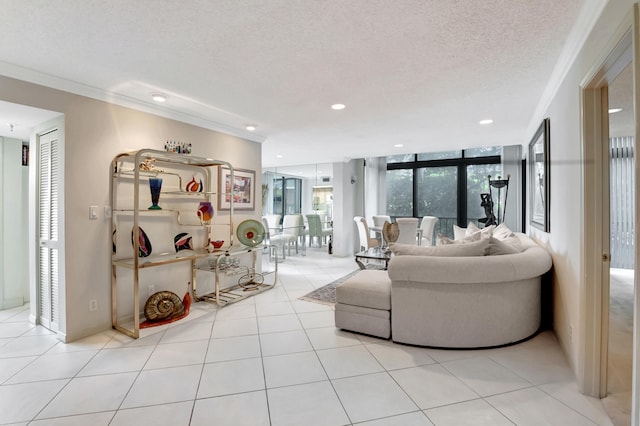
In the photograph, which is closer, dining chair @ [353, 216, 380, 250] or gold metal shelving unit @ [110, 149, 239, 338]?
gold metal shelving unit @ [110, 149, 239, 338]

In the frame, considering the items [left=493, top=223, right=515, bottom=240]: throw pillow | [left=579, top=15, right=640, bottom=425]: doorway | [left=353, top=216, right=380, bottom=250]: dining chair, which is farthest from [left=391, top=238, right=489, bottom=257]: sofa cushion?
[left=353, top=216, right=380, bottom=250]: dining chair

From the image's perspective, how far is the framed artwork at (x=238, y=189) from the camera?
409 cm

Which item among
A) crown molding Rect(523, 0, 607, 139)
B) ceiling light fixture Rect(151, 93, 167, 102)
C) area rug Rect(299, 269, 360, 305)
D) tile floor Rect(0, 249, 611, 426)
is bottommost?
tile floor Rect(0, 249, 611, 426)

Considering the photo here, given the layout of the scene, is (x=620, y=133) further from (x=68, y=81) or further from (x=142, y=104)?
(x=68, y=81)

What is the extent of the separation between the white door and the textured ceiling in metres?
0.67

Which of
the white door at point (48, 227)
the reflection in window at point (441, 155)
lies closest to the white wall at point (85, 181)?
the white door at point (48, 227)

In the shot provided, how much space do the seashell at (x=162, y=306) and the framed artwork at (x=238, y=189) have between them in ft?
4.37

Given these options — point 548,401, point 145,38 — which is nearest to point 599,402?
point 548,401

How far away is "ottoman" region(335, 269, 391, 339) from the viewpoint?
8.64 ft

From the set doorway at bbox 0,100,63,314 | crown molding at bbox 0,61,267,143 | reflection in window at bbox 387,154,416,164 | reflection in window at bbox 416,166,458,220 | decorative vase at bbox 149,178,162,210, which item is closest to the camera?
crown molding at bbox 0,61,267,143

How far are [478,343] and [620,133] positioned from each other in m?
4.48

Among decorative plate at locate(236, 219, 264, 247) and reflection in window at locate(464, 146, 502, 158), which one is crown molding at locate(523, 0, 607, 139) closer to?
decorative plate at locate(236, 219, 264, 247)

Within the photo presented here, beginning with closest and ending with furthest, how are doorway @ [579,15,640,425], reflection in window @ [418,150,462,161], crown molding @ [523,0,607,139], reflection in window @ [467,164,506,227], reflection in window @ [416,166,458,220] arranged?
1. crown molding @ [523,0,607,139]
2. doorway @ [579,15,640,425]
3. reflection in window @ [467,164,506,227]
4. reflection in window @ [418,150,462,161]
5. reflection in window @ [416,166,458,220]

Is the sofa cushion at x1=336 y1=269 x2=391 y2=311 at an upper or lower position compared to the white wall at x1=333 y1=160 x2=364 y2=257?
lower
